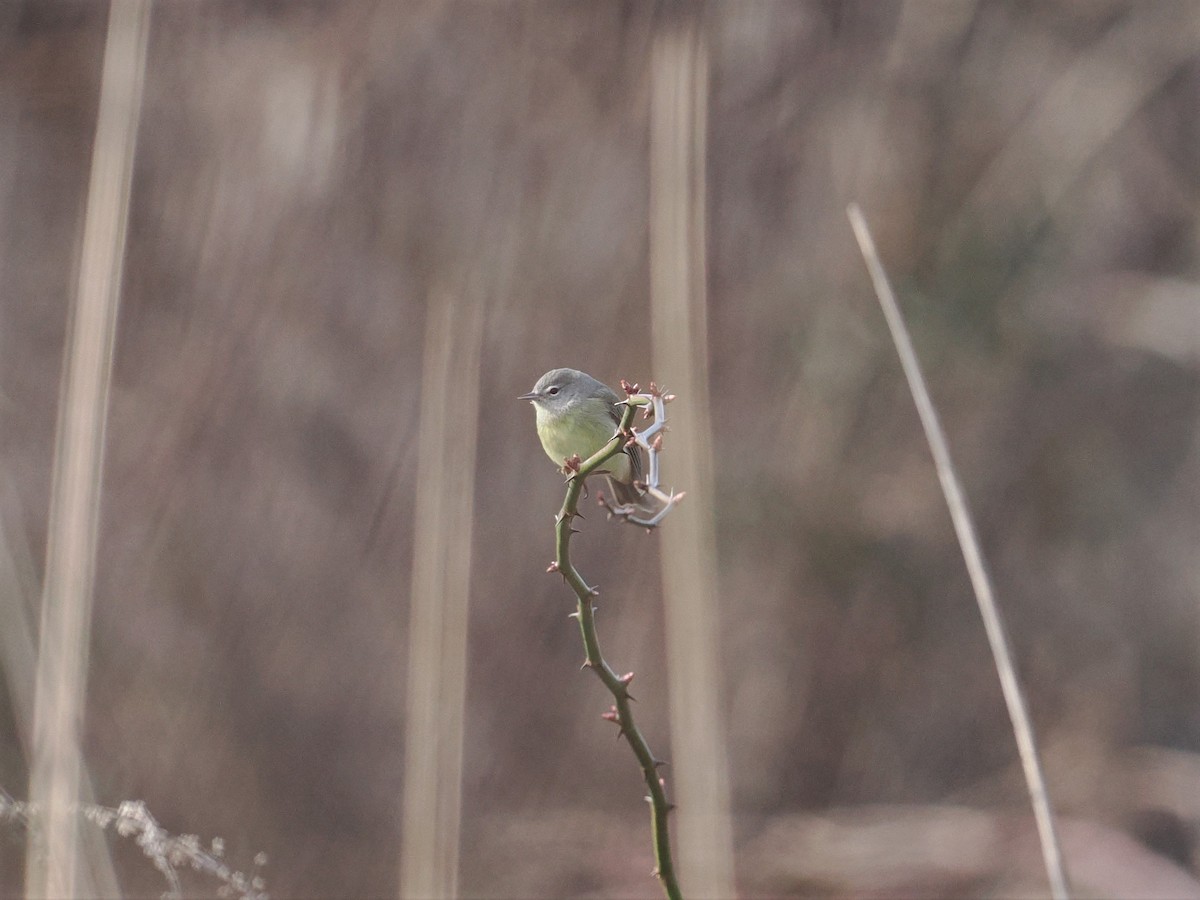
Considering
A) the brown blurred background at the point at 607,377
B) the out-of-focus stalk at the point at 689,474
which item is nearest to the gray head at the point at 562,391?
the out-of-focus stalk at the point at 689,474

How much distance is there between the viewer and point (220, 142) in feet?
13.5

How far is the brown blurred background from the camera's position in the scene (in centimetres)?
408

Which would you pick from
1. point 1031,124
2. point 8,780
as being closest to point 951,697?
point 1031,124

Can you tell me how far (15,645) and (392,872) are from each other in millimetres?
2692

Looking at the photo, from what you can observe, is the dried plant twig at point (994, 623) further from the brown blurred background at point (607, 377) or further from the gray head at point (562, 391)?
the brown blurred background at point (607, 377)

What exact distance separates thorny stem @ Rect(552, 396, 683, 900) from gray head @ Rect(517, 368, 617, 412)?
77 centimetres

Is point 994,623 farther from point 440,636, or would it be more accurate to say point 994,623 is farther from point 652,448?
point 440,636

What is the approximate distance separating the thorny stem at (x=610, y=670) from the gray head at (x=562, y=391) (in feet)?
2.53

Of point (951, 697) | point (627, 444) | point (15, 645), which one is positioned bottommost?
point (627, 444)

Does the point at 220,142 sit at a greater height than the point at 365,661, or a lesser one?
greater

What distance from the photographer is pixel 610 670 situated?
0.88m

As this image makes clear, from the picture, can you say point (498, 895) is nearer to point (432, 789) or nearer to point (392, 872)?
point (392, 872)

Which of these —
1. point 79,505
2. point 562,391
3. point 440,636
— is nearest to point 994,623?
point 562,391

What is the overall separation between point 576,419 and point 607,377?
220 cm
